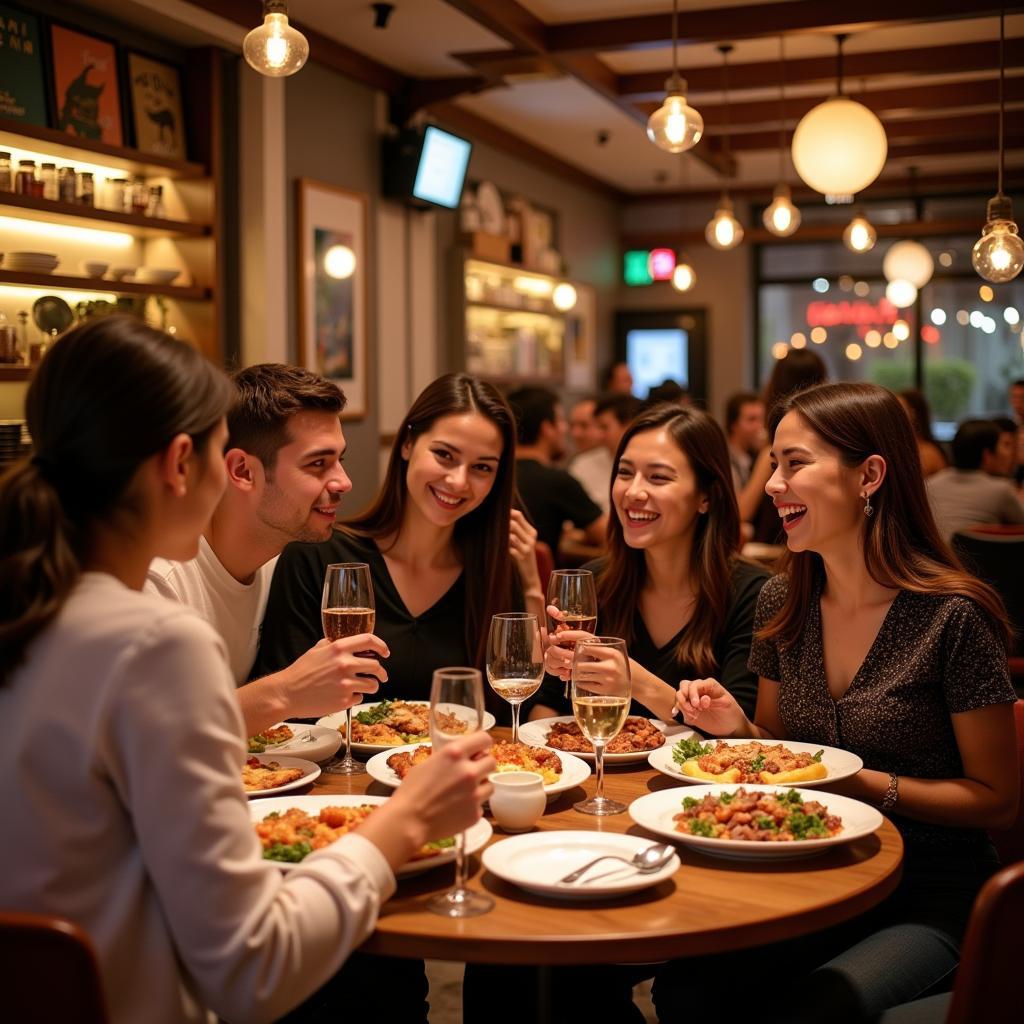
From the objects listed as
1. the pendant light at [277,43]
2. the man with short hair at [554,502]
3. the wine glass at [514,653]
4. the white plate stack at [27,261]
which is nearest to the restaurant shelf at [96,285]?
the white plate stack at [27,261]

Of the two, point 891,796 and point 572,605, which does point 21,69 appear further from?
point 891,796

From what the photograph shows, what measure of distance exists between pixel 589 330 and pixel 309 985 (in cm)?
986

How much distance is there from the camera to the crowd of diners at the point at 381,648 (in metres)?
1.30

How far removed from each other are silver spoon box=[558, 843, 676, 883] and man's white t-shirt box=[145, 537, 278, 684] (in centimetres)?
111

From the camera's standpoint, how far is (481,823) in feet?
5.97

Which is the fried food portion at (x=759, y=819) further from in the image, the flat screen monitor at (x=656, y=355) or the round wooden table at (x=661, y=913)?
the flat screen monitor at (x=656, y=355)

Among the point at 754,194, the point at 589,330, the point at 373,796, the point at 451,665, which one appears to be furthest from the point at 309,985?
the point at 754,194

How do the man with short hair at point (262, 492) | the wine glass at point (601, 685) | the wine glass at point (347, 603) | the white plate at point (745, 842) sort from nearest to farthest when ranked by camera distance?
the white plate at point (745, 842)
the wine glass at point (601, 685)
the wine glass at point (347, 603)
the man with short hair at point (262, 492)

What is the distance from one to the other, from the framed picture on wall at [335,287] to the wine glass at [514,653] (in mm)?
4497

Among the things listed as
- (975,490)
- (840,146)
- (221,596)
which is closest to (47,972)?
(221,596)

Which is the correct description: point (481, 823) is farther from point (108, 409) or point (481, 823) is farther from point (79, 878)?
point (108, 409)

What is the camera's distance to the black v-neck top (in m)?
2.78

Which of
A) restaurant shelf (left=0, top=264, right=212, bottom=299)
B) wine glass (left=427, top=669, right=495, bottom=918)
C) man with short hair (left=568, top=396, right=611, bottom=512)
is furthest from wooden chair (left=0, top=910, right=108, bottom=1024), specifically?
man with short hair (left=568, top=396, right=611, bottom=512)

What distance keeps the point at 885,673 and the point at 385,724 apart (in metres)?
0.99
